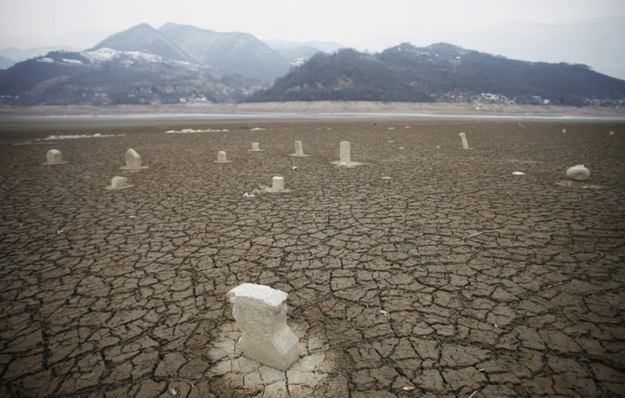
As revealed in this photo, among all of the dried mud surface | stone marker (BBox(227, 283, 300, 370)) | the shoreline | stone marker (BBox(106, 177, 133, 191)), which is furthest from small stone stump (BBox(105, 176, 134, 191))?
the shoreline

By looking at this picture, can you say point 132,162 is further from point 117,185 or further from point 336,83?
point 336,83

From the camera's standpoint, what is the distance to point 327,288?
3576 millimetres

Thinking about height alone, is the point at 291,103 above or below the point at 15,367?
above

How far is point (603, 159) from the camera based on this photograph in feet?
37.0

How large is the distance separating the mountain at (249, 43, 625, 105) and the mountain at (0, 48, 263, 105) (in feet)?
118

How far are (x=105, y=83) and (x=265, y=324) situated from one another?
15451 centimetres

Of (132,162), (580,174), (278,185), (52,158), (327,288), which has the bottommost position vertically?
(327,288)

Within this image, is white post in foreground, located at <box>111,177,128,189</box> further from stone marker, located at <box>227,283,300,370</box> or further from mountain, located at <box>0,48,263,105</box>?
mountain, located at <box>0,48,263,105</box>

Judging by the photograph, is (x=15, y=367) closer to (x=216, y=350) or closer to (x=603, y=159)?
(x=216, y=350)

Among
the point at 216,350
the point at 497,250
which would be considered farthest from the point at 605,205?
the point at 216,350

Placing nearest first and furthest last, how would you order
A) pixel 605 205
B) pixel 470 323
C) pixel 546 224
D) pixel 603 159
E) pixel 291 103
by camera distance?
pixel 470 323, pixel 546 224, pixel 605 205, pixel 603 159, pixel 291 103

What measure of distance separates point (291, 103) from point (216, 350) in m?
84.9

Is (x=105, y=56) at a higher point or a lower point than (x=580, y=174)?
higher

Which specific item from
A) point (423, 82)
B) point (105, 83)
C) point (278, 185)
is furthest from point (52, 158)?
point (105, 83)
